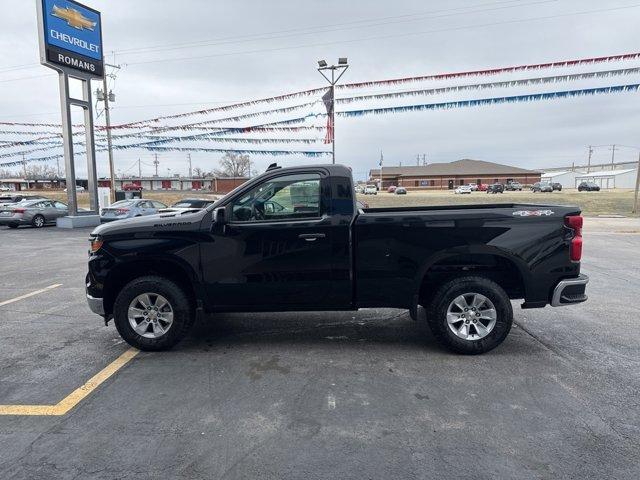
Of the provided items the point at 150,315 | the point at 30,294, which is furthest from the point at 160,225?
the point at 30,294

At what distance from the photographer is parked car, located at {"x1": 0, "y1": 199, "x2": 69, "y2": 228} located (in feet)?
66.7

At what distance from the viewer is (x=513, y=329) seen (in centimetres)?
538

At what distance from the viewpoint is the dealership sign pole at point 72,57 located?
1753 centimetres

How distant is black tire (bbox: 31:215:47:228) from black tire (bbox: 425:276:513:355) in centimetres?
2230

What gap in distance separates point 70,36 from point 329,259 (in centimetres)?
2014

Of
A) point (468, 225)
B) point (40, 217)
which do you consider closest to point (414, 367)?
point (468, 225)

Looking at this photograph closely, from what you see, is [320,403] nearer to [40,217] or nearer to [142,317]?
[142,317]

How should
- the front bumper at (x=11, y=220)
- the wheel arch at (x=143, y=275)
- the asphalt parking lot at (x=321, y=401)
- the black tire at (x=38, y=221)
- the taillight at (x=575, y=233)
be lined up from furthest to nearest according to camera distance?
the black tire at (x=38, y=221) → the front bumper at (x=11, y=220) → the wheel arch at (x=143, y=275) → the taillight at (x=575, y=233) → the asphalt parking lot at (x=321, y=401)

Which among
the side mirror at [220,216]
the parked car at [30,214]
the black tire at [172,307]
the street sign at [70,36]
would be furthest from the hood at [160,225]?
the parked car at [30,214]

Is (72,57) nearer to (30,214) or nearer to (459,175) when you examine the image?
(30,214)

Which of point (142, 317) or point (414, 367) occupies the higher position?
point (142, 317)

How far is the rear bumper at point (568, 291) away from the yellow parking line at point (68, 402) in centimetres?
460

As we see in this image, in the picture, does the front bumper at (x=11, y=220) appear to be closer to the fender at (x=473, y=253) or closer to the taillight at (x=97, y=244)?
the taillight at (x=97, y=244)

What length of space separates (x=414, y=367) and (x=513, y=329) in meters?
1.89
